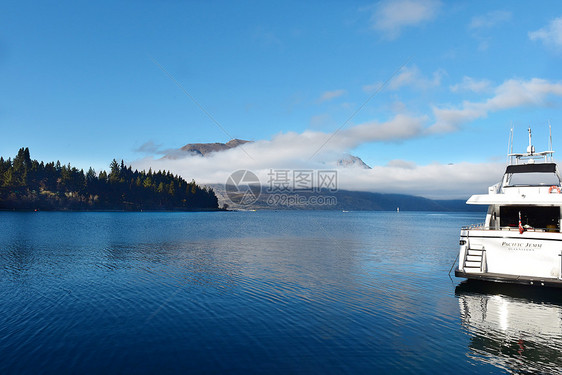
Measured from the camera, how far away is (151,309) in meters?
21.3

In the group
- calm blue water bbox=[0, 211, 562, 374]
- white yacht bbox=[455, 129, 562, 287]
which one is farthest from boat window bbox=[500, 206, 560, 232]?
calm blue water bbox=[0, 211, 562, 374]

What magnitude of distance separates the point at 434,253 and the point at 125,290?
43.4m

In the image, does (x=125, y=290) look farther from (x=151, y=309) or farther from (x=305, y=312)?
(x=305, y=312)

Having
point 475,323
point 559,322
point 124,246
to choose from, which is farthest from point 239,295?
point 124,246

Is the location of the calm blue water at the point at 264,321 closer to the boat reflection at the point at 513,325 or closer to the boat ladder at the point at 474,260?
the boat reflection at the point at 513,325

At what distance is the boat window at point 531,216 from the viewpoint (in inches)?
1179

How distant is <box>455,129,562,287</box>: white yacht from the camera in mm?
A: 25141

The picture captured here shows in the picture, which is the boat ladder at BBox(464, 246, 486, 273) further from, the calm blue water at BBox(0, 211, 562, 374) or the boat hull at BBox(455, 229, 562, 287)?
the calm blue water at BBox(0, 211, 562, 374)

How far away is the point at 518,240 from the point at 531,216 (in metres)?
6.36

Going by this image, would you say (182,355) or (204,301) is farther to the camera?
(204,301)

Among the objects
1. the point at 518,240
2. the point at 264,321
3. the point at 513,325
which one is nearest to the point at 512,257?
the point at 518,240

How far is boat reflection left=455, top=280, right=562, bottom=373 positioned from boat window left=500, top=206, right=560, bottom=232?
572cm

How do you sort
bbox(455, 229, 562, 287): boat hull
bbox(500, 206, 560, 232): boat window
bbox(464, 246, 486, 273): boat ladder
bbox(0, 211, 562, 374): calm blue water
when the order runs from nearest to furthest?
bbox(0, 211, 562, 374): calm blue water < bbox(455, 229, 562, 287): boat hull < bbox(464, 246, 486, 273): boat ladder < bbox(500, 206, 560, 232): boat window

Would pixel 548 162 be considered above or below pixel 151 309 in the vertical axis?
above
